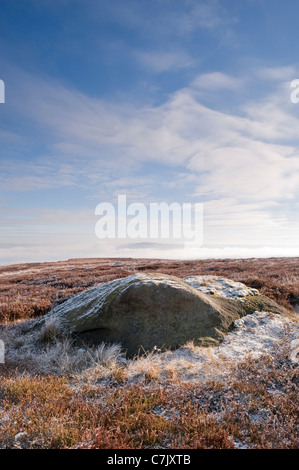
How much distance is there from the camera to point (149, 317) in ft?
24.8

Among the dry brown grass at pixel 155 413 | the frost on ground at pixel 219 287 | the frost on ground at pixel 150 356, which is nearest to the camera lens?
the dry brown grass at pixel 155 413

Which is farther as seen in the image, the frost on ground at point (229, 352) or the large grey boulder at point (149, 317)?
the large grey boulder at point (149, 317)

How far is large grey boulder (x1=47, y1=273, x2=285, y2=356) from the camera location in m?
7.25

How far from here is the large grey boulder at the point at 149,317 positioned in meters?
7.25

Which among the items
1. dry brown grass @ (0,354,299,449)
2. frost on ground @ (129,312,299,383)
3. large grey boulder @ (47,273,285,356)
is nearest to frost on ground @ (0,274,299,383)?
frost on ground @ (129,312,299,383)

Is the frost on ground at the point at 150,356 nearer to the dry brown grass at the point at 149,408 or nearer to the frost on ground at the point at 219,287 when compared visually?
the dry brown grass at the point at 149,408

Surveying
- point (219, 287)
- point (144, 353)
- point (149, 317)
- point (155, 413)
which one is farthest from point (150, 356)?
point (219, 287)

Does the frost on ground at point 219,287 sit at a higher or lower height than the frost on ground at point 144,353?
higher

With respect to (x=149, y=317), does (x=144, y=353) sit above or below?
below

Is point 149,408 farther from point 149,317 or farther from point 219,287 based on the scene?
point 219,287

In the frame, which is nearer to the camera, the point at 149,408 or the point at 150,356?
the point at 149,408

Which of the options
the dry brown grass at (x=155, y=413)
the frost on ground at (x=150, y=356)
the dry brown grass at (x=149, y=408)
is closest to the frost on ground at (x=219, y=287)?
the frost on ground at (x=150, y=356)

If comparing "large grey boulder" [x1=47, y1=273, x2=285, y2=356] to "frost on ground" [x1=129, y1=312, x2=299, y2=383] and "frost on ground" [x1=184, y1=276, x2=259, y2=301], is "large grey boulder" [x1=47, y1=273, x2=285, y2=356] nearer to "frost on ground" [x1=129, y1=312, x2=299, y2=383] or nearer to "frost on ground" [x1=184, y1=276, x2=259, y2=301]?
"frost on ground" [x1=129, y1=312, x2=299, y2=383]
